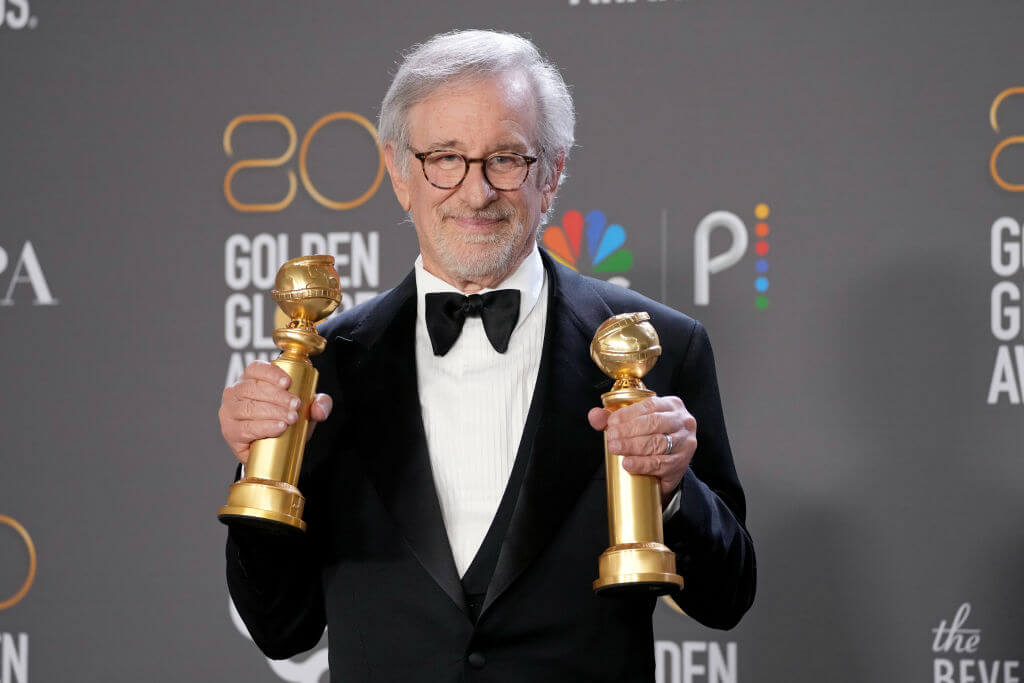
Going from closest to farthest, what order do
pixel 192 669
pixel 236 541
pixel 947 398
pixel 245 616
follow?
Result: pixel 236 541, pixel 245 616, pixel 947 398, pixel 192 669

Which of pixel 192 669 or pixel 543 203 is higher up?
pixel 543 203

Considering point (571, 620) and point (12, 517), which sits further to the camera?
point (12, 517)

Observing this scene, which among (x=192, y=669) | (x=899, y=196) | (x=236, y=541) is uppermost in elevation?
(x=899, y=196)

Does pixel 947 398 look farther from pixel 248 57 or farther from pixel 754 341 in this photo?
pixel 248 57

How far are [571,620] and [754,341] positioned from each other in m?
1.16

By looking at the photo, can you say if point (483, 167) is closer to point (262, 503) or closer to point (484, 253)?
point (484, 253)

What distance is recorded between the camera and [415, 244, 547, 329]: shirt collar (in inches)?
76.7

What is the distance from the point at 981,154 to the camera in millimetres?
2635

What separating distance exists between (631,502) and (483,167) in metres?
0.64

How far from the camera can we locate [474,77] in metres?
1.83

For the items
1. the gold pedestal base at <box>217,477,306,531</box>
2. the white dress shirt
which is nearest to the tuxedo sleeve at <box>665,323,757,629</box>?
the white dress shirt

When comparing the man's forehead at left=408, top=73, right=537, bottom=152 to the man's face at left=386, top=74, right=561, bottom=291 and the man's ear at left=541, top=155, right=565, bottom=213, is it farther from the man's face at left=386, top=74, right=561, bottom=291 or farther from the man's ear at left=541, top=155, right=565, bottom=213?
the man's ear at left=541, top=155, right=565, bottom=213

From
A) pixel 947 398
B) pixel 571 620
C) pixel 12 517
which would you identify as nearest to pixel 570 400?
pixel 571 620

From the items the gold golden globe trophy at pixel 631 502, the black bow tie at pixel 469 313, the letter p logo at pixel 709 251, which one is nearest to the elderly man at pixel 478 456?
the black bow tie at pixel 469 313
